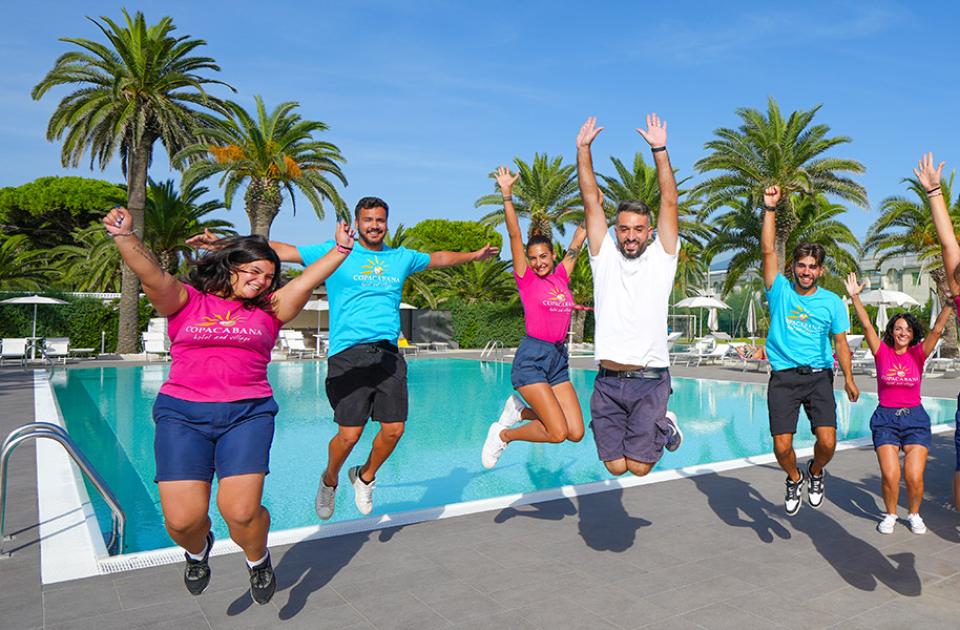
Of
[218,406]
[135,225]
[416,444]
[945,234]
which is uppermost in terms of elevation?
[135,225]

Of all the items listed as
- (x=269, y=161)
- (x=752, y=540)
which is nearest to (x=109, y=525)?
(x=752, y=540)

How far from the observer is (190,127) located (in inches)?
990

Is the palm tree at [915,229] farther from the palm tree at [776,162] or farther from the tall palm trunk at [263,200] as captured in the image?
the tall palm trunk at [263,200]

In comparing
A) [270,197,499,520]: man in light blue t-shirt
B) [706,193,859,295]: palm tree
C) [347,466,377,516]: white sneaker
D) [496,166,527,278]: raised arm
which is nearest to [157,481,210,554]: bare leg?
[270,197,499,520]: man in light blue t-shirt

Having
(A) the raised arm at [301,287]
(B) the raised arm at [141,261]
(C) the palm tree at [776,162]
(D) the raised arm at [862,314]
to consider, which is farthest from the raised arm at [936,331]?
(C) the palm tree at [776,162]

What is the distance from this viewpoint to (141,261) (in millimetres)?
3162

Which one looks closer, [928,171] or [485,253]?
[928,171]

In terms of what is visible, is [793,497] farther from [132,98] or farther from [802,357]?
[132,98]

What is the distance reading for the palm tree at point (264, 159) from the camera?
81.2ft

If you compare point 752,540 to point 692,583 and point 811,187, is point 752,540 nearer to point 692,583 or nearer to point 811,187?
point 692,583

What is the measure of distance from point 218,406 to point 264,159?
23.2 meters

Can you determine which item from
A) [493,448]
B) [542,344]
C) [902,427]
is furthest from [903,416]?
[493,448]

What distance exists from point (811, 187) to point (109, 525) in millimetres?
24470

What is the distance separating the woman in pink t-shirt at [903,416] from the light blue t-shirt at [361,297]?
3.51 metres
